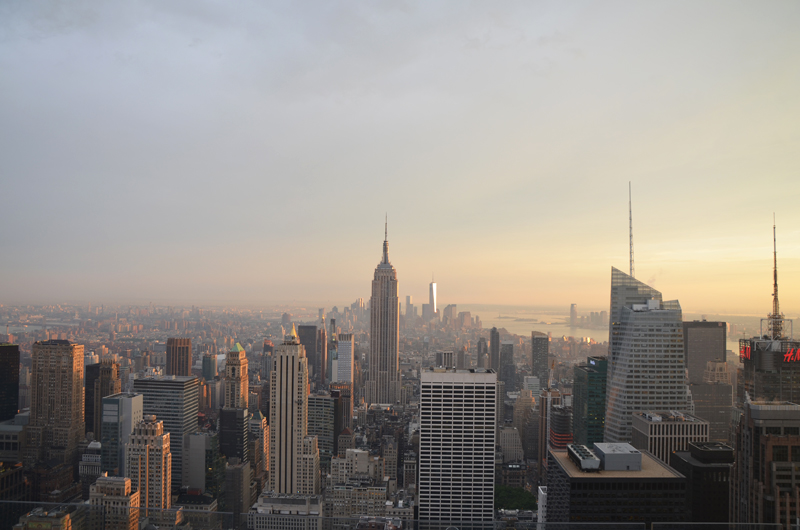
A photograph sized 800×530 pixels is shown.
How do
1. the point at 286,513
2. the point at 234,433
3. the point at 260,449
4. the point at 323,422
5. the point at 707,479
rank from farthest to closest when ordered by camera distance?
the point at 323,422
the point at 234,433
the point at 260,449
the point at 707,479
the point at 286,513

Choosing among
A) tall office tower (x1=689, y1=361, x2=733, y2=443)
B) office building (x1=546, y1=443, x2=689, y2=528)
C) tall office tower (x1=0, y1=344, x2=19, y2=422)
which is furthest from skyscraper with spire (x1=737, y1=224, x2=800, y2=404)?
tall office tower (x1=0, y1=344, x2=19, y2=422)

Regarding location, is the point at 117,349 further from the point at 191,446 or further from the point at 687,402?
the point at 687,402

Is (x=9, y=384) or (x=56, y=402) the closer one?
(x=9, y=384)

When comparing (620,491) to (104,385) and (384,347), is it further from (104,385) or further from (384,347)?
(384,347)

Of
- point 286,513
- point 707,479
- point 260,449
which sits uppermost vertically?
point 707,479

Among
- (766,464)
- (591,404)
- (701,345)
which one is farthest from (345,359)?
(766,464)

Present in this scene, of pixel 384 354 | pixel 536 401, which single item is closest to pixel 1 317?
pixel 536 401

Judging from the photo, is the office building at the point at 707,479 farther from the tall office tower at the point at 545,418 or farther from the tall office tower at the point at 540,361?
the tall office tower at the point at 540,361
